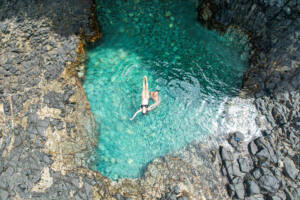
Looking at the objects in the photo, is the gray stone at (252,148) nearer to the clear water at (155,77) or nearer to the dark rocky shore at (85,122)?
the dark rocky shore at (85,122)

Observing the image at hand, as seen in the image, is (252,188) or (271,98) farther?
(271,98)

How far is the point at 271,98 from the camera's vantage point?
8367mm

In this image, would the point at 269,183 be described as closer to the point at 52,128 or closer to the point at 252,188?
the point at 252,188

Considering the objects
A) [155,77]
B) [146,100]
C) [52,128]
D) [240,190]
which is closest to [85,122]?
[52,128]

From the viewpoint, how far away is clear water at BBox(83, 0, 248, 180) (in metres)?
8.12

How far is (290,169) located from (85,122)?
7.06m

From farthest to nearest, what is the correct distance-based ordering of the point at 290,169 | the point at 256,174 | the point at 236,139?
1. the point at 236,139
2. the point at 256,174
3. the point at 290,169

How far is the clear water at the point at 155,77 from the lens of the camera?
8.12 metres

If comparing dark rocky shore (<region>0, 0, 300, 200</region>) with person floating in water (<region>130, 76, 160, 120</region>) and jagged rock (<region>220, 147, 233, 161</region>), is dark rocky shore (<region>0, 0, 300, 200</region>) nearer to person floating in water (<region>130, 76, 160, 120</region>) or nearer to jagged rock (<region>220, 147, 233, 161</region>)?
jagged rock (<region>220, 147, 233, 161</region>)

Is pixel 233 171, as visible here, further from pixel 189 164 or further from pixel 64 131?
pixel 64 131

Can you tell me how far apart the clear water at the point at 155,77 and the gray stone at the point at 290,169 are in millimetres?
2632

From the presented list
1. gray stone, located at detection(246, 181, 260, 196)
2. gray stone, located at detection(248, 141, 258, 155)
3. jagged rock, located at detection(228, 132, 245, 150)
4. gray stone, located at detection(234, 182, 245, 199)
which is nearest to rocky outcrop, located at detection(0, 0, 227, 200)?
gray stone, located at detection(234, 182, 245, 199)

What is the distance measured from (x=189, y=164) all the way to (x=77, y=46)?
6.51 metres

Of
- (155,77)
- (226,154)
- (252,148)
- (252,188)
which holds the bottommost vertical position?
(252,188)
